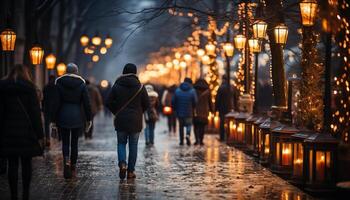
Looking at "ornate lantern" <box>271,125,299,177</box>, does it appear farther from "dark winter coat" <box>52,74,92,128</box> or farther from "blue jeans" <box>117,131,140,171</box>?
"dark winter coat" <box>52,74,92,128</box>

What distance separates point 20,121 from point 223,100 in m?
15.4

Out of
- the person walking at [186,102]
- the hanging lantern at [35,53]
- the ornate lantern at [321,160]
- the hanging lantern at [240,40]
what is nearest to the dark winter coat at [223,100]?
the person walking at [186,102]

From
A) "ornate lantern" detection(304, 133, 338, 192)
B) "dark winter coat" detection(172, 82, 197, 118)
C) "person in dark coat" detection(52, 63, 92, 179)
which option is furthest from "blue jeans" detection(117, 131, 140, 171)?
"dark winter coat" detection(172, 82, 197, 118)

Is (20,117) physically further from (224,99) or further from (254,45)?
(224,99)

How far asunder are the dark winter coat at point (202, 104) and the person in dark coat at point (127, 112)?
31.5 ft

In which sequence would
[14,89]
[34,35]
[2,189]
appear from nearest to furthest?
[14,89] < [2,189] < [34,35]

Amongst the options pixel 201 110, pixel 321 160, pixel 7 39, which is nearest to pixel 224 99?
pixel 201 110

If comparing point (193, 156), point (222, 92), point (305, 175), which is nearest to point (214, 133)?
point (222, 92)

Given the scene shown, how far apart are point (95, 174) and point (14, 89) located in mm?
4473

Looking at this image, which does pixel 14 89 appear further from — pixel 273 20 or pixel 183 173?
pixel 273 20

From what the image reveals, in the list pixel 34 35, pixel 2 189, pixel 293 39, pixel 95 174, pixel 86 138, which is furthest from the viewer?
pixel 293 39

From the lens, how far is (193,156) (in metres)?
20.7

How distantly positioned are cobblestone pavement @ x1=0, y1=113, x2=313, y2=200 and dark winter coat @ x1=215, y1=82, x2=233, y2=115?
15.5 ft

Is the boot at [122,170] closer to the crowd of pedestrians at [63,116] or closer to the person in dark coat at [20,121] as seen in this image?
the crowd of pedestrians at [63,116]
